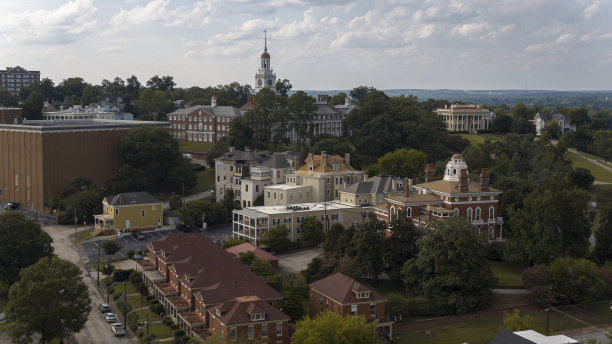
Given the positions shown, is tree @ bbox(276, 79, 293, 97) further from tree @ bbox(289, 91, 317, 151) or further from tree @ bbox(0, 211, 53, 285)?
tree @ bbox(0, 211, 53, 285)

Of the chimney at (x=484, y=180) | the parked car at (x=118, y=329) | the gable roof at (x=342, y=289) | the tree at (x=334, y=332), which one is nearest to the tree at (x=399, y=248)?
the gable roof at (x=342, y=289)

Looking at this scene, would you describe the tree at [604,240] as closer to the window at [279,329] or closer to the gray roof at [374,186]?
the gray roof at [374,186]

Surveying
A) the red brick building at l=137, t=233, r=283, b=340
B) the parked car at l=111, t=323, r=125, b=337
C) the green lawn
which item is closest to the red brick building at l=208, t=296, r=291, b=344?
the red brick building at l=137, t=233, r=283, b=340

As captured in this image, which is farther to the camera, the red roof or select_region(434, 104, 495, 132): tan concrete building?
select_region(434, 104, 495, 132): tan concrete building

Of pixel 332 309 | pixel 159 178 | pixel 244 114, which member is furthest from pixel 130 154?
pixel 332 309

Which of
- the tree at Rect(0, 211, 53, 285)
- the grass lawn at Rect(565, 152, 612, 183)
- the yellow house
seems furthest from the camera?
the grass lawn at Rect(565, 152, 612, 183)

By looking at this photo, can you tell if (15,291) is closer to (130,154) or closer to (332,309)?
(332,309)
